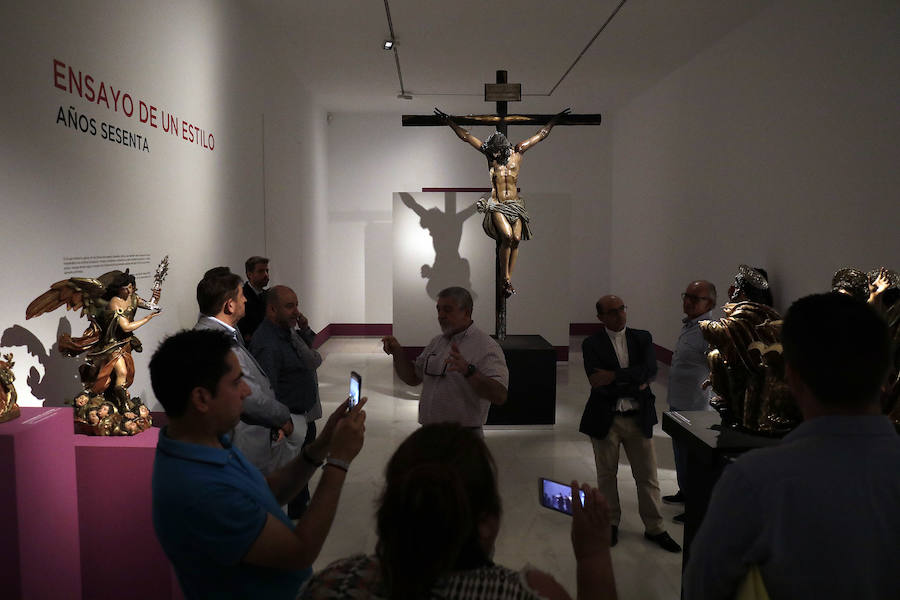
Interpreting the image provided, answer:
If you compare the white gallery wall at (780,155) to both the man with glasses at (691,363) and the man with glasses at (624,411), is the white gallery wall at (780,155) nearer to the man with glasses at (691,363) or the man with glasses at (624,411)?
the man with glasses at (691,363)

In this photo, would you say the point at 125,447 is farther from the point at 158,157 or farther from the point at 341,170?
the point at 341,170

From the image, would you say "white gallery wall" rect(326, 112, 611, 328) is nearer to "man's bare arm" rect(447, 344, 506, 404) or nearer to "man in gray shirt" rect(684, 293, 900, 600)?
"man's bare arm" rect(447, 344, 506, 404)

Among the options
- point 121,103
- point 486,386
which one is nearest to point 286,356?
point 486,386

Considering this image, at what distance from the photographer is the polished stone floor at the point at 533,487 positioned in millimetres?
3475

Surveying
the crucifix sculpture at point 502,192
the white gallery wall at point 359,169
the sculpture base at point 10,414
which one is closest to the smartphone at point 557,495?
the sculpture base at point 10,414

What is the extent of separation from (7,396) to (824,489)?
241 centimetres

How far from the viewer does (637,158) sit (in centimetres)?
1093

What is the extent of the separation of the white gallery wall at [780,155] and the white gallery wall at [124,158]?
520 cm

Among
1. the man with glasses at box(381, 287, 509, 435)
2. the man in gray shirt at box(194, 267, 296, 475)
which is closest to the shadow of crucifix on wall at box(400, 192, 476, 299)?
the man with glasses at box(381, 287, 509, 435)

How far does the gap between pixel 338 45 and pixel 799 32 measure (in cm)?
514

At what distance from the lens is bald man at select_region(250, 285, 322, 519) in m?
3.52

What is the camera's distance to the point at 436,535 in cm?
99

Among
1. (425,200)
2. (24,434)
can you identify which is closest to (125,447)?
(24,434)

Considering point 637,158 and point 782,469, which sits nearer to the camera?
point 782,469
